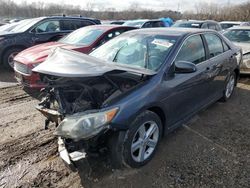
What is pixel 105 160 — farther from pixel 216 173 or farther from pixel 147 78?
pixel 216 173

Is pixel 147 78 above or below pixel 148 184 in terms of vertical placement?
above

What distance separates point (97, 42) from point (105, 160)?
4142 millimetres

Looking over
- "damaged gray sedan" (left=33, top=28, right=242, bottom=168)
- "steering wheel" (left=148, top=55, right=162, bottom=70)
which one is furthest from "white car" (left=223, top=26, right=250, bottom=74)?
"steering wheel" (left=148, top=55, right=162, bottom=70)

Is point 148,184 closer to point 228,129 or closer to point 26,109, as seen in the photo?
point 228,129

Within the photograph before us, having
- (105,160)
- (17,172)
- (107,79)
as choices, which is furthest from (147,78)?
(17,172)

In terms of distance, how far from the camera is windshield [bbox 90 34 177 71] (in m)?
3.48

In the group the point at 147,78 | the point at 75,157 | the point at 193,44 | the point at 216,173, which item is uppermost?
the point at 193,44

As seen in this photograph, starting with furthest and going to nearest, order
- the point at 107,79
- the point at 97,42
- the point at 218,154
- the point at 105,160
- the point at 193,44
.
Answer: the point at 97,42 < the point at 193,44 < the point at 218,154 < the point at 105,160 < the point at 107,79

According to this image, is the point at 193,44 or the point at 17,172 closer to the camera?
the point at 17,172

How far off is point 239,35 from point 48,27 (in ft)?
20.8

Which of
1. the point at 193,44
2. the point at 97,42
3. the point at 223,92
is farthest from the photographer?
the point at 97,42

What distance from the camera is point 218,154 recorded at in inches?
135

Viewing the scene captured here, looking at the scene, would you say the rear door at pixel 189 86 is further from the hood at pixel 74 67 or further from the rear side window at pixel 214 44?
the hood at pixel 74 67

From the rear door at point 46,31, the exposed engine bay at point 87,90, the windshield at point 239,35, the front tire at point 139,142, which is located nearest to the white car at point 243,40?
the windshield at point 239,35
